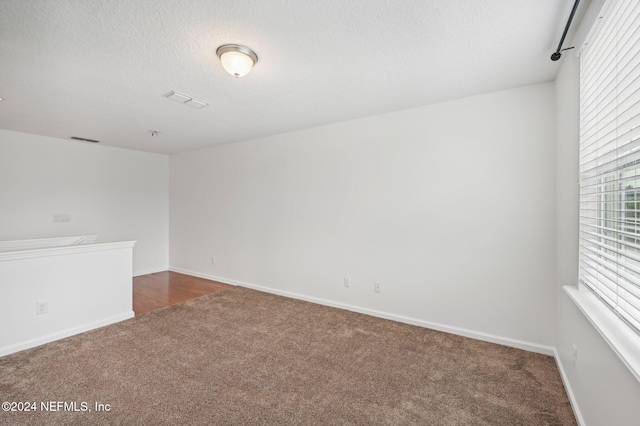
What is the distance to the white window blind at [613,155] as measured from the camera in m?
1.24

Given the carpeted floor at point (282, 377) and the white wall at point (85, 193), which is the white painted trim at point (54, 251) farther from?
the white wall at point (85, 193)

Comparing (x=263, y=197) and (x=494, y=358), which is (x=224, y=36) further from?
(x=494, y=358)

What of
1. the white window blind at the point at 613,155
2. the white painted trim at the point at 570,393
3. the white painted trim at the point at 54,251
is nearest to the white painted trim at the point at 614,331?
the white window blind at the point at 613,155

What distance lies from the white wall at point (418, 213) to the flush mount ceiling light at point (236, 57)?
5.97 feet

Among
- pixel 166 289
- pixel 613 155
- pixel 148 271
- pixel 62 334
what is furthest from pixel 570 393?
pixel 148 271

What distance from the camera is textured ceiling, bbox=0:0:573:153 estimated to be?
1.64m

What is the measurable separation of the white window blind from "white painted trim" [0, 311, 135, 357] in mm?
4360

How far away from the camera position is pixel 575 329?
1880 mm

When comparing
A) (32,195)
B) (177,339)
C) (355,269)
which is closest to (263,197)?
(355,269)

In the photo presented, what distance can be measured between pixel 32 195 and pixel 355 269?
495cm

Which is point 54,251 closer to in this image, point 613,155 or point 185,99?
point 185,99

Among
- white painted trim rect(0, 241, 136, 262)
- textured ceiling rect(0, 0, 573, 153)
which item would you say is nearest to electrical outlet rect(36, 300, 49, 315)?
white painted trim rect(0, 241, 136, 262)

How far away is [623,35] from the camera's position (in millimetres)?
1297

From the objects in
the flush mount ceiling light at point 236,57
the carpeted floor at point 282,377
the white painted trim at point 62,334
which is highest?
the flush mount ceiling light at point 236,57
